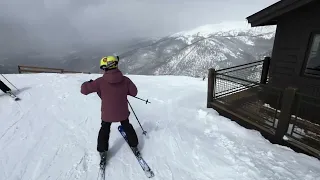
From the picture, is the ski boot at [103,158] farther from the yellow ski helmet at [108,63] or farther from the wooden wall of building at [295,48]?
the wooden wall of building at [295,48]

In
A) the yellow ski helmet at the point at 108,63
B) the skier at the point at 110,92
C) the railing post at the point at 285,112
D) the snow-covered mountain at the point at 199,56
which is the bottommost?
the snow-covered mountain at the point at 199,56

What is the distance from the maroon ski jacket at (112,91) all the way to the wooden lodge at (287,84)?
3758 mm

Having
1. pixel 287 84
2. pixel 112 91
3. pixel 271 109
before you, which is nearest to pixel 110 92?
pixel 112 91

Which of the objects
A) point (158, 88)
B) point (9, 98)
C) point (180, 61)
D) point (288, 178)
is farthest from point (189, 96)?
point (180, 61)

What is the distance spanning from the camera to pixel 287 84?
24.0 ft

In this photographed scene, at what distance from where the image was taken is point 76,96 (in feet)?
32.6

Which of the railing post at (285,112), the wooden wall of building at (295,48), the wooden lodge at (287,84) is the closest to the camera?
the railing post at (285,112)

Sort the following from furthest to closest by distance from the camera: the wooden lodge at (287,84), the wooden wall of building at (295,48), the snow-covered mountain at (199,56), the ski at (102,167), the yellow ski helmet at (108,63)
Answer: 1. the snow-covered mountain at (199,56)
2. the wooden wall of building at (295,48)
3. the wooden lodge at (287,84)
4. the ski at (102,167)
5. the yellow ski helmet at (108,63)

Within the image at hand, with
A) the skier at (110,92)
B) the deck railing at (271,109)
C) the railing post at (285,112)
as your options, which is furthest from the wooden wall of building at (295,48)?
the skier at (110,92)

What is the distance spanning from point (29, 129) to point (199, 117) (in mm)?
5598

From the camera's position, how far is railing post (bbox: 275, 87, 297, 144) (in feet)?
16.4

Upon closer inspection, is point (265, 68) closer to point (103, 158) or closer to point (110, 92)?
point (110, 92)

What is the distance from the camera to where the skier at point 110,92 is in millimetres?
4178

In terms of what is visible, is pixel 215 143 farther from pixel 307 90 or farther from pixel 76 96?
pixel 76 96
